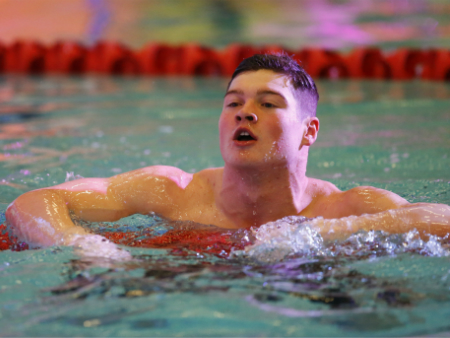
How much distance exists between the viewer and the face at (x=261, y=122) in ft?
6.12

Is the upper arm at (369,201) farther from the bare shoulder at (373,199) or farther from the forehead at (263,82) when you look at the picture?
the forehead at (263,82)

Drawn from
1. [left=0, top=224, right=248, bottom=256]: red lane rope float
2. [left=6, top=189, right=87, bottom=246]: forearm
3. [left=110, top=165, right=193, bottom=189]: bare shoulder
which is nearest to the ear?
[left=0, top=224, right=248, bottom=256]: red lane rope float

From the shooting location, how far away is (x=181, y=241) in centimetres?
192

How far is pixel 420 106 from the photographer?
18.5ft

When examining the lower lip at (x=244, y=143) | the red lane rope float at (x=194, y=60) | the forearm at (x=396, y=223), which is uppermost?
the red lane rope float at (x=194, y=60)

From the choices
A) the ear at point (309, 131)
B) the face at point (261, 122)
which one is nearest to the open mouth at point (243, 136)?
the face at point (261, 122)

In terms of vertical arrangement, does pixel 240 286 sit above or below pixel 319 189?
below

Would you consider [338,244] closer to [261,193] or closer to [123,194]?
[261,193]

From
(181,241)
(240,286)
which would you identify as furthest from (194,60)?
(240,286)

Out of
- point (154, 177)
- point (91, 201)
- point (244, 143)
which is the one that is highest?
point (244, 143)

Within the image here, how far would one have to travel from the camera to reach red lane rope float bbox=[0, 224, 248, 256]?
184cm

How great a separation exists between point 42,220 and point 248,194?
0.78 m

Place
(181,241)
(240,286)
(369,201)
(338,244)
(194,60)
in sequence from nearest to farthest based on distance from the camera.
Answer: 1. (240,286)
2. (338,244)
3. (181,241)
4. (369,201)
5. (194,60)

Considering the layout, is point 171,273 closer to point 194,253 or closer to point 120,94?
point 194,253
